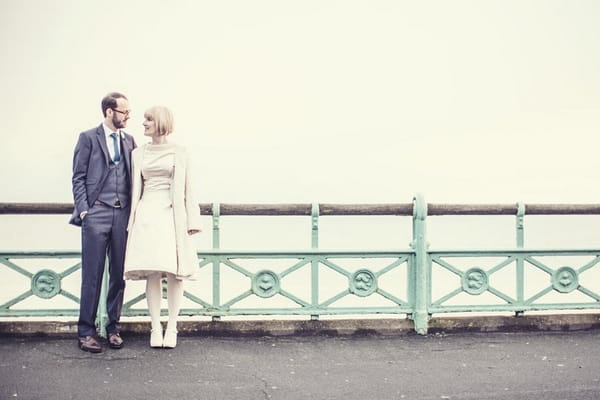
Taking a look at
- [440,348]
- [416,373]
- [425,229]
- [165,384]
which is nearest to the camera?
[165,384]

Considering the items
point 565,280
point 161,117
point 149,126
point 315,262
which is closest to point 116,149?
point 149,126

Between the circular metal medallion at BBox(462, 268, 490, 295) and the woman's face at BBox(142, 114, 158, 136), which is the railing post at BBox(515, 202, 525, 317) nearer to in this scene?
the circular metal medallion at BBox(462, 268, 490, 295)

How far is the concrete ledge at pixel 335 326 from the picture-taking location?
7.38m

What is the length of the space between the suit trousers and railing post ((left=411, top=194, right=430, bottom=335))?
2.98 meters

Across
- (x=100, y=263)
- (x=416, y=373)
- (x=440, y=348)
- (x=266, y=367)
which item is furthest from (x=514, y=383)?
(x=100, y=263)

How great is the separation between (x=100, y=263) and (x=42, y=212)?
1189 millimetres

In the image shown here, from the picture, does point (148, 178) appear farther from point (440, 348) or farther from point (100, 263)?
point (440, 348)

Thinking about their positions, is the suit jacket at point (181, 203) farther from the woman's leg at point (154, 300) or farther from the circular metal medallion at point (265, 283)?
the circular metal medallion at point (265, 283)

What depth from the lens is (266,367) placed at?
6254 millimetres

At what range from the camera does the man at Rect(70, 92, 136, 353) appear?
256 inches

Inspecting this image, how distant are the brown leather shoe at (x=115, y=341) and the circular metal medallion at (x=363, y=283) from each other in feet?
7.73

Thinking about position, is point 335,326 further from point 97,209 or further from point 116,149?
point 116,149

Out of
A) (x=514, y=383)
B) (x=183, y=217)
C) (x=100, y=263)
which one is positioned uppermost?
(x=183, y=217)

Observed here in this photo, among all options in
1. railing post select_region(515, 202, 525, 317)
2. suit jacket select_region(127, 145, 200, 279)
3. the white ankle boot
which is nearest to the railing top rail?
railing post select_region(515, 202, 525, 317)
